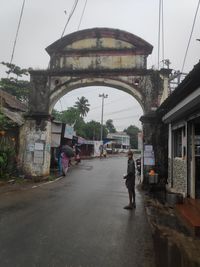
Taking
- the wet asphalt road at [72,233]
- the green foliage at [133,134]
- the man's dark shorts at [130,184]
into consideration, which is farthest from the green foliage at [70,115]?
the man's dark shorts at [130,184]

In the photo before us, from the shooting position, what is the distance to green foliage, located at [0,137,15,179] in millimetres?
14758

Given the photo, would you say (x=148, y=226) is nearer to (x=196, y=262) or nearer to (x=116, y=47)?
(x=196, y=262)

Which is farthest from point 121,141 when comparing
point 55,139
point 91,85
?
point 91,85

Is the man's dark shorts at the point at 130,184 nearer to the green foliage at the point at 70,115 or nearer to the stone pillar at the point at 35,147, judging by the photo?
the stone pillar at the point at 35,147

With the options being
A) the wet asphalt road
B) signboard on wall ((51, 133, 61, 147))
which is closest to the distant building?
signboard on wall ((51, 133, 61, 147))

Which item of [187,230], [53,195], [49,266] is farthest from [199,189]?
[49,266]

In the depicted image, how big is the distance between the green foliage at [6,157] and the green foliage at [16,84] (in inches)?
815

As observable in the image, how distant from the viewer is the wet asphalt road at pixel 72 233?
4.77 m

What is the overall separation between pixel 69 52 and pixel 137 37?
3.54 m

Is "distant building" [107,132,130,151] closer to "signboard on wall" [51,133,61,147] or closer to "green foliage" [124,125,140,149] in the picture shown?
"green foliage" [124,125,140,149]

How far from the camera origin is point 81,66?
15562 mm

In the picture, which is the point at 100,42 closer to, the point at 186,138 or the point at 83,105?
the point at 186,138

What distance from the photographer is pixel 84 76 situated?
15.4 meters

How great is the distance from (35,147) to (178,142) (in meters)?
7.41
